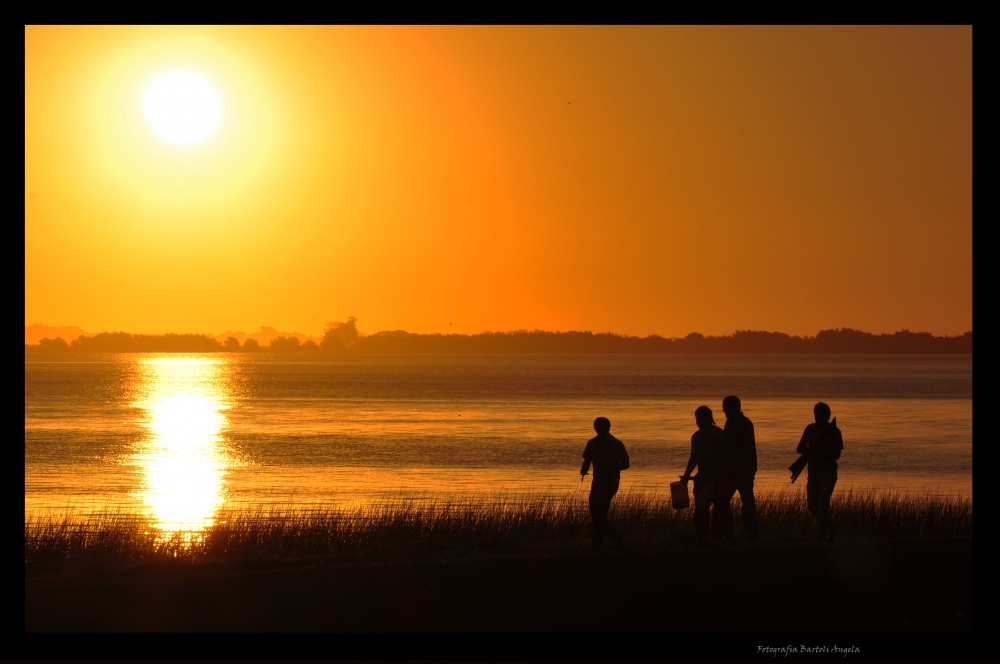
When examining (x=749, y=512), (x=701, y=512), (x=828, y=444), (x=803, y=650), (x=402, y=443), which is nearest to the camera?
(x=803, y=650)

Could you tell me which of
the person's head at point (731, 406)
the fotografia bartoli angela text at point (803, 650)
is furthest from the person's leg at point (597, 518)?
the fotografia bartoli angela text at point (803, 650)

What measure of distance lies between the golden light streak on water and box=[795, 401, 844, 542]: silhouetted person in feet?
39.0

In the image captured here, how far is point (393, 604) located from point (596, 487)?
3.48 m

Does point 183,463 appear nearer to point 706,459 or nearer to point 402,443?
Answer: point 402,443

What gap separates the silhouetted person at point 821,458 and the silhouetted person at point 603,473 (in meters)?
2.58

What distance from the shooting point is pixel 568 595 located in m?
10.4

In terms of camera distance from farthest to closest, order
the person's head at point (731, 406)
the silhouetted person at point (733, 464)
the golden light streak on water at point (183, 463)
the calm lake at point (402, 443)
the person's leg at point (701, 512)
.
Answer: the calm lake at point (402, 443)
the golden light streak on water at point (183, 463)
the silhouetted person at point (733, 464)
the person's leg at point (701, 512)
the person's head at point (731, 406)

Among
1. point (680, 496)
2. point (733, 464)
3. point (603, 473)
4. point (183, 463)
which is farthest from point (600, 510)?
point (183, 463)

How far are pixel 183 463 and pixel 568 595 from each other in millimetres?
45941

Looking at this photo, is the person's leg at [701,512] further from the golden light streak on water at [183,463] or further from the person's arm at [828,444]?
the golden light streak on water at [183,463]

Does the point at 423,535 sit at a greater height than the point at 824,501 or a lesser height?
lesser

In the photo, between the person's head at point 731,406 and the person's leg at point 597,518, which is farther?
the person's leg at point 597,518

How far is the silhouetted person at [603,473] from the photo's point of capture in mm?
12599

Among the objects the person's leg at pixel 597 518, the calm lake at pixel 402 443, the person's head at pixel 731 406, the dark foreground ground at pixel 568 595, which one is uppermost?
the person's head at pixel 731 406
